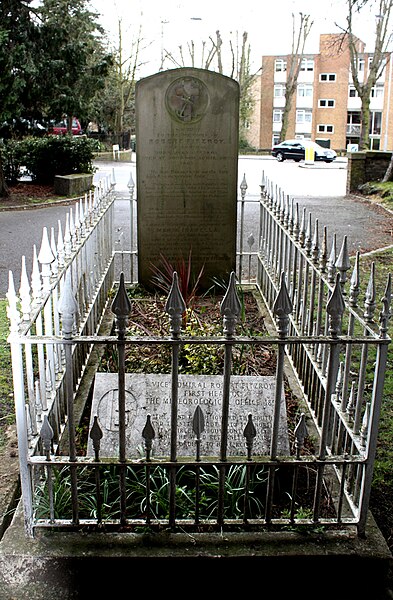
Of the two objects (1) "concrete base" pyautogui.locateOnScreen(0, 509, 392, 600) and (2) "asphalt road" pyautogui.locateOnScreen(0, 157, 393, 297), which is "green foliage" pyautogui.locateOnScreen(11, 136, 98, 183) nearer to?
(2) "asphalt road" pyautogui.locateOnScreen(0, 157, 393, 297)

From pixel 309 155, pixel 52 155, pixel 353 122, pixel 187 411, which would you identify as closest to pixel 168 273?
pixel 187 411

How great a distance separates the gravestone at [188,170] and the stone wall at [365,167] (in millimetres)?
13893

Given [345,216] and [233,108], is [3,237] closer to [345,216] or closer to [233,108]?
[233,108]

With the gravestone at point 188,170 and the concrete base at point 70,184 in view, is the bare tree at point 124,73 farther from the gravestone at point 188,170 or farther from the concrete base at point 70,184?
the gravestone at point 188,170

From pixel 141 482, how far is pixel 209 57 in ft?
175

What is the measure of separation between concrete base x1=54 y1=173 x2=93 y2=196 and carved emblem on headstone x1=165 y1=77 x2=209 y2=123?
11.0 m

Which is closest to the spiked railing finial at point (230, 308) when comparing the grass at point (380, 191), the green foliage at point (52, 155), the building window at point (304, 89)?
the grass at point (380, 191)

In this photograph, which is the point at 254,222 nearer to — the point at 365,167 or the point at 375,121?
the point at 365,167

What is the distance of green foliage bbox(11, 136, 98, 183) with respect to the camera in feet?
Result: 59.5

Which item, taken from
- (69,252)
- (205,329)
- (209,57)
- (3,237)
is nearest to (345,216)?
(3,237)

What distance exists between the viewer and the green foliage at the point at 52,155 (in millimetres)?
18125

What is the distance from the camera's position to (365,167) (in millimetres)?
20141

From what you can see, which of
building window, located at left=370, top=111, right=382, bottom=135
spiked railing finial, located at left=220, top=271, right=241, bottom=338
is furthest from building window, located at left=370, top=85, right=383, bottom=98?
spiked railing finial, located at left=220, top=271, right=241, bottom=338

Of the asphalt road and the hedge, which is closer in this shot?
the asphalt road
